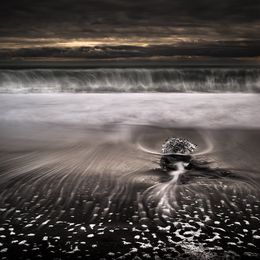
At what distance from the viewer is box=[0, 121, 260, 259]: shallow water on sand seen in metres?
2.34

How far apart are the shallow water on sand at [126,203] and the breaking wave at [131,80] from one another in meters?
12.0

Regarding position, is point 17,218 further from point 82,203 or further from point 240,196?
point 240,196

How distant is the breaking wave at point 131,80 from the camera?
55.9ft

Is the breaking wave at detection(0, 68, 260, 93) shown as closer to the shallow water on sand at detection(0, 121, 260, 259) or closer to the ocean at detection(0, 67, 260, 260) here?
the ocean at detection(0, 67, 260, 260)

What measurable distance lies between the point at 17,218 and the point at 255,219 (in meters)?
1.71

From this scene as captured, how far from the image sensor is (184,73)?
59.9 feet

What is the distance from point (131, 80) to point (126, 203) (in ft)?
49.9

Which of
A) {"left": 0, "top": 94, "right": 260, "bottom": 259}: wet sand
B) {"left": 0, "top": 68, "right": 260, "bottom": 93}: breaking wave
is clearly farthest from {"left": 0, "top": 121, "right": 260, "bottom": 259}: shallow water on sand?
{"left": 0, "top": 68, "right": 260, "bottom": 93}: breaking wave

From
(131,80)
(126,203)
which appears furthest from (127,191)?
(131,80)

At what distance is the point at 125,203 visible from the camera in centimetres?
307

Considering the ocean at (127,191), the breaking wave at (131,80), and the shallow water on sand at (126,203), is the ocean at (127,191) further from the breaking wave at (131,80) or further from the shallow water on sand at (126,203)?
the breaking wave at (131,80)

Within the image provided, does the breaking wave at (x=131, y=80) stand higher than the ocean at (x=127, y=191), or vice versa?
the breaking wave at (x=131, y=80)

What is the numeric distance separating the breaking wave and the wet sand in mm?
11831

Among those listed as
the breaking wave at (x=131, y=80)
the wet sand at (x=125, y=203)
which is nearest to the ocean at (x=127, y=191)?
the wet sand at (x=125, y=203)
